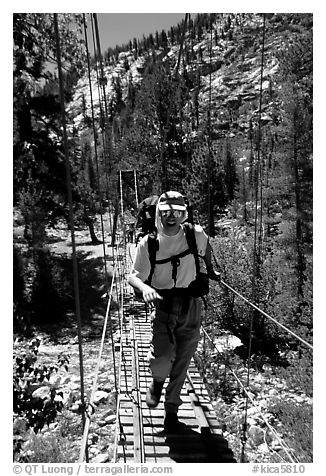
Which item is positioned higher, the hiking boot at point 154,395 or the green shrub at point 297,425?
the hiking boot at point 154,395

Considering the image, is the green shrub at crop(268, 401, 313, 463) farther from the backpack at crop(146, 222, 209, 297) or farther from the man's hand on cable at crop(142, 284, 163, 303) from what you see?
the man's hand on cable at crop(142, 284, 163, 303)

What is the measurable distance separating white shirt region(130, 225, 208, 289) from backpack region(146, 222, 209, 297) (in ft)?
0.05

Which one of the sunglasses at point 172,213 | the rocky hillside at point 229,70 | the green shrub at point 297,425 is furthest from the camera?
the rocky hillside at point 229,70

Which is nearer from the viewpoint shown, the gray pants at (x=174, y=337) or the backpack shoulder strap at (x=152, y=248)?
the backpack shoulder strap at (x=152, y=248)

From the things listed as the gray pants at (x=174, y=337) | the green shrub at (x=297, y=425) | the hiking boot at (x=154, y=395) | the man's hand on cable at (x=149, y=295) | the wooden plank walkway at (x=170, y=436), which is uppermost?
the man's hand on cable at (x=149, y=295)

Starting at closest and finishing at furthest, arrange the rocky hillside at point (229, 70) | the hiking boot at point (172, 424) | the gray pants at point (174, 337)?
the gray pants at point (174, 337)
the hiking boot at point (172, 424)
the rocky hillside at point (229, 70)

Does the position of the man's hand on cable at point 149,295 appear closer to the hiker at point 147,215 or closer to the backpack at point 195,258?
the backpack at point 195,258

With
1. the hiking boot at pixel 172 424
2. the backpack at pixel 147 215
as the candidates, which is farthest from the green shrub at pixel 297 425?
the backpack at pixel 147 215

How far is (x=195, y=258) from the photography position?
2.33 metres

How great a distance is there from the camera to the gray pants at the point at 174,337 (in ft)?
7.74

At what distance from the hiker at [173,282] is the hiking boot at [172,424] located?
139mm
